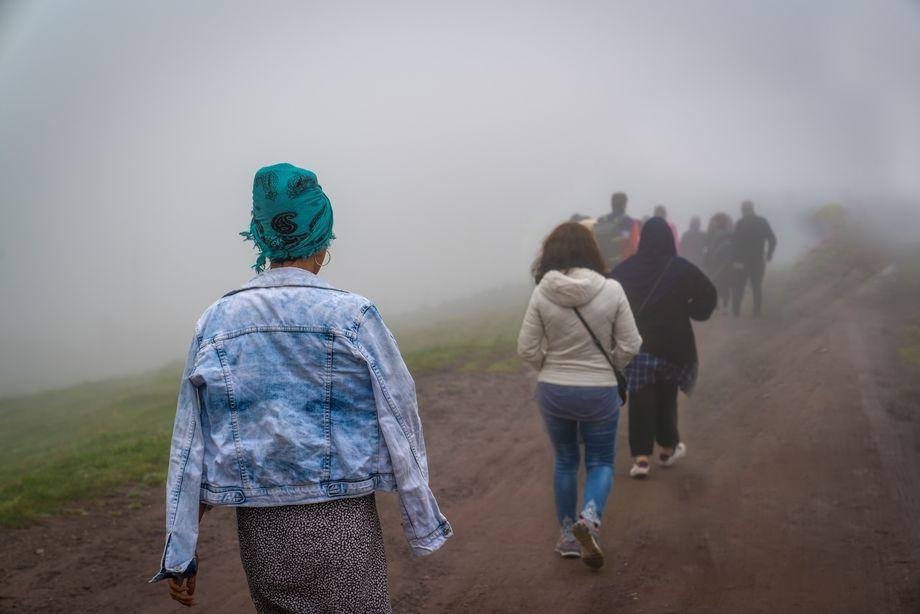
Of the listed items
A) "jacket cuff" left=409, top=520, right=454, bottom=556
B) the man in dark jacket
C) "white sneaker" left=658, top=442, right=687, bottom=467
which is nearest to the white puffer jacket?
"white sneaker" left=658, top=442, right=687, bottom=467

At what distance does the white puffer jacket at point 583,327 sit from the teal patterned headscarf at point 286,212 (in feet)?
9.32

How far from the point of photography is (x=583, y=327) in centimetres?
520

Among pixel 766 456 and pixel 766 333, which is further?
pixel 766 333

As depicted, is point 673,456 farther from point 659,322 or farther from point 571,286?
point 571,286

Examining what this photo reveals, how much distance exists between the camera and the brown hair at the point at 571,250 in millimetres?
5285

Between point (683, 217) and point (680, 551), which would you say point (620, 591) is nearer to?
point (680, 551)

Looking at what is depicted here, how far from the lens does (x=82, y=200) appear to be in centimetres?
5872

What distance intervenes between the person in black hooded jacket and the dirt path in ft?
1.75

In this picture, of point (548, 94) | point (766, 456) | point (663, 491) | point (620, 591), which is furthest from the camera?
point (548, 94)

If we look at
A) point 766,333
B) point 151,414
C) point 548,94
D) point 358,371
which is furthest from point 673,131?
point 358,371

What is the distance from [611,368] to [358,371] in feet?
10.4

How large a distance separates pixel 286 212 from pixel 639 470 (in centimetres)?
527

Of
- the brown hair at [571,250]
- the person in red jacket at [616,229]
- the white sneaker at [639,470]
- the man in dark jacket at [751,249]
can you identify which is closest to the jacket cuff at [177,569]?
the brown hair at [571,250]

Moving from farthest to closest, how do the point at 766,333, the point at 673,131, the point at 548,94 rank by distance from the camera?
the point at 548,94 → the point at 673,131 → the point at 766,333
